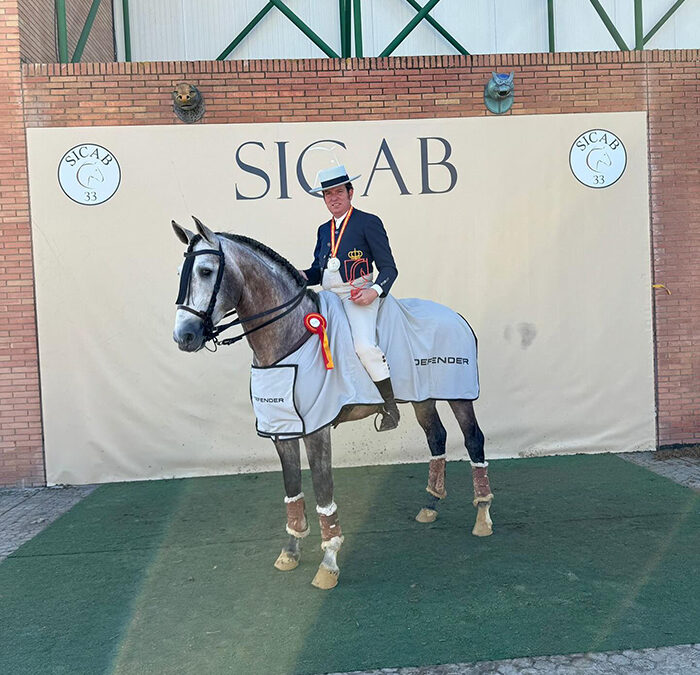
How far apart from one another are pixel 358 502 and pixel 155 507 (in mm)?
1645

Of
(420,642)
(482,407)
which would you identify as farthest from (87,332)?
(420,642)

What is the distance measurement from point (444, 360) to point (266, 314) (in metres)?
1.31

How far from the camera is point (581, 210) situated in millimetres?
6383

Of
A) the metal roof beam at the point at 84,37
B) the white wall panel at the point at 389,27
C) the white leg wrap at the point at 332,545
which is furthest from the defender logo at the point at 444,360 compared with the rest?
the white wall panel at the point at 389,27

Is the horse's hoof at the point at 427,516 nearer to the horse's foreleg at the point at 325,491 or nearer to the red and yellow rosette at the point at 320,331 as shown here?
the horse's foreleg at the point at 325,491

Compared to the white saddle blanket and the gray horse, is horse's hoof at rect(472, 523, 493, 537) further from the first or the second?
the gray horse

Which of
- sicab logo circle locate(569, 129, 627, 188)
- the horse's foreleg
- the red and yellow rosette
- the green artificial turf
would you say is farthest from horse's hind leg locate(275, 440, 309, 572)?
sicab logo circle locate(569, 129, 627, 188)

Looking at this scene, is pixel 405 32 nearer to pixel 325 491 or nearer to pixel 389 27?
pixel 389 27

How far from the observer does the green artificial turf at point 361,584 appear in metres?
2.86

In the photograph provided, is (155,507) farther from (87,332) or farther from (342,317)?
(342,317)

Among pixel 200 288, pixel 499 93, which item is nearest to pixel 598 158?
pixel 499 93

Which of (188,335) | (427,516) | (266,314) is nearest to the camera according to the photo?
(188,335)

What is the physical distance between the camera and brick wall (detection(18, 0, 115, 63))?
602 cm

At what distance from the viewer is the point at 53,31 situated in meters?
6.69
